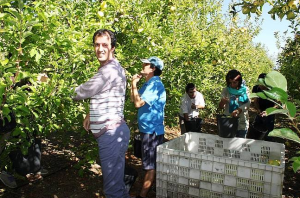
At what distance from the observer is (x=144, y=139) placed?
325 cm

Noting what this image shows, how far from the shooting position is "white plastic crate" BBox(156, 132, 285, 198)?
240cm

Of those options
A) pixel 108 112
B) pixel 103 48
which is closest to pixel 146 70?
pixel 103 48

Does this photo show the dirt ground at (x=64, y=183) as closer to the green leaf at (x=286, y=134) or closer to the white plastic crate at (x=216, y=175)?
the white plastic crate at (x=216, y=175)

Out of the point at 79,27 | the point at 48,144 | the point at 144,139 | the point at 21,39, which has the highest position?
the point at 79,27

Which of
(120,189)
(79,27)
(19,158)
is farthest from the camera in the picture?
(19,158)

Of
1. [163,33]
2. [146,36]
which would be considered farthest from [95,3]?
[163,33]

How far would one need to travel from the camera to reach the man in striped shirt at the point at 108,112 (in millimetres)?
2422

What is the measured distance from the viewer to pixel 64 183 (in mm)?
3928

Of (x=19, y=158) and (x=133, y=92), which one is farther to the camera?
(x=19, y=158)

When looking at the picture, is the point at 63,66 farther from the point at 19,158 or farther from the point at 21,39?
the point at 19,158

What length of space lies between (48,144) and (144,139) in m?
2.68

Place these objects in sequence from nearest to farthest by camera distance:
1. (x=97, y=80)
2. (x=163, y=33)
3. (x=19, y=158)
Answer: (x=97, y=80) → (x=19, y=158) → (x=163, y=33)

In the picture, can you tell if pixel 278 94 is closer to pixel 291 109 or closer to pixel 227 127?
pixel 291 109

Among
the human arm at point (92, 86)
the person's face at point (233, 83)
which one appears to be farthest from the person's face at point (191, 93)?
the human arm at point (92, 86)
